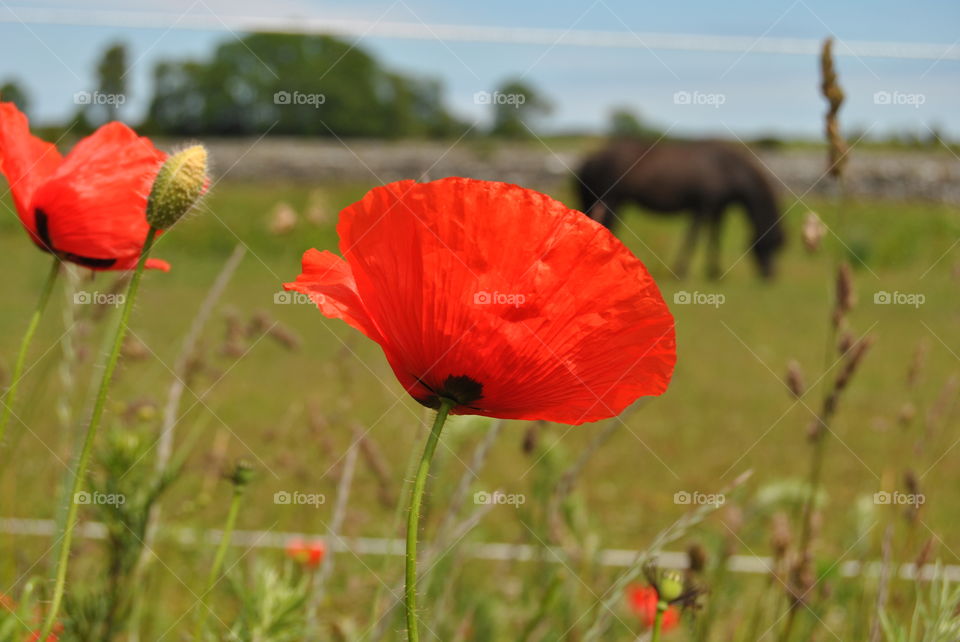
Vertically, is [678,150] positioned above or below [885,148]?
below

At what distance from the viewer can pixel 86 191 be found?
2.67ft

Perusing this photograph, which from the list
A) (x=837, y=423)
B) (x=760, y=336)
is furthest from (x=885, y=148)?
(x=837, y=423)

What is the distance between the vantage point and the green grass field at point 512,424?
1662mm

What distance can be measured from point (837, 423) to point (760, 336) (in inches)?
94.0

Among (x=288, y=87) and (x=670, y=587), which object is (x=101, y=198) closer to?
(x=670, y=587)

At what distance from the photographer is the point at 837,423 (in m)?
4.65

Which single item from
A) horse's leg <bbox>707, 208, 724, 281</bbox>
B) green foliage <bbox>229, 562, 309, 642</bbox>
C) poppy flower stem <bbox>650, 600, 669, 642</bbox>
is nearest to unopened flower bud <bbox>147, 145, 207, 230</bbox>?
poppy flower stem <bbox>650, 600, 669, 642</bbox>

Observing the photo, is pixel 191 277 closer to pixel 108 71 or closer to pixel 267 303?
pixel 267 303

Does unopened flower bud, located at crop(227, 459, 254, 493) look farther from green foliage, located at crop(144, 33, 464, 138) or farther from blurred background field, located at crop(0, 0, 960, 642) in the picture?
green foliage, located at crop(144, 33, 464, 138)

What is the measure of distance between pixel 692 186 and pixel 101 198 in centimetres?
1073

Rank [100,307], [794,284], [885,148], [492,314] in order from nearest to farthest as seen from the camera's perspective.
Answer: [492,314]
[100,307]
[794,284]
[885,148]

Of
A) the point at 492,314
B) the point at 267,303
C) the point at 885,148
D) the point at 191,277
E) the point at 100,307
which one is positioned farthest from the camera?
the point at 885,148

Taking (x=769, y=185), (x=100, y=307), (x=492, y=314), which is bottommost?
(x=492, y=314)

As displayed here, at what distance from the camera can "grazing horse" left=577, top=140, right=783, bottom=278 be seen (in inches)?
422
